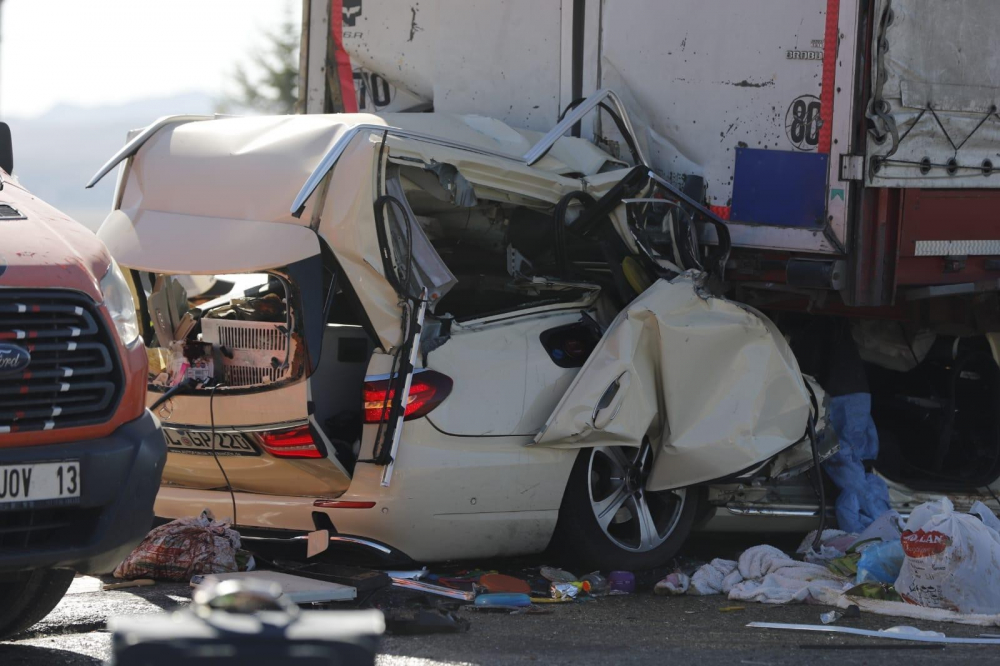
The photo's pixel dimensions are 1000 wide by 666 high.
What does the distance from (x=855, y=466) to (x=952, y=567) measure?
5.42 ft

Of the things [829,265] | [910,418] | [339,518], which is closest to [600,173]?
[829,265]

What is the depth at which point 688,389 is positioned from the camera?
621 cm

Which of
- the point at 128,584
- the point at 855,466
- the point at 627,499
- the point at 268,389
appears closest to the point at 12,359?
the point at 268,389

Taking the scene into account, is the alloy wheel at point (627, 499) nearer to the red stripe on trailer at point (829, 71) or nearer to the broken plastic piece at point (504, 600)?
the broken plastic piece at point (504, 600)

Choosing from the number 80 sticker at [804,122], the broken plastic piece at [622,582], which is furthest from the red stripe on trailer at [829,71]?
the broken plastic piece at [622,582]

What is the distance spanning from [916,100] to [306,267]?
3.50 metres

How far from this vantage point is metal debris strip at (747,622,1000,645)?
16.8 ft

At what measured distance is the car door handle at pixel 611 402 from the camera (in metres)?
5.85

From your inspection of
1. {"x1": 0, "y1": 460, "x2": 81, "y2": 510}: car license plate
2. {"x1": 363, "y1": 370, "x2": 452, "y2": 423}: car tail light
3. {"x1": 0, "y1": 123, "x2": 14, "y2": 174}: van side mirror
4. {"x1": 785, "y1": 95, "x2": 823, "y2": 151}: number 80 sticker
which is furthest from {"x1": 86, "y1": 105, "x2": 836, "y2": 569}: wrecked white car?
{"x1": 0, "y1": 460, "x2": 81, "y2": 510}: car license plate

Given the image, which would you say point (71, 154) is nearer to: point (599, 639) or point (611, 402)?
point (611, 402)

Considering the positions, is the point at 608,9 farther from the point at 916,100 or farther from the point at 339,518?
the point at 339,518

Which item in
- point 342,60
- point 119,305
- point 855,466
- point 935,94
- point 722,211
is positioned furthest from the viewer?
point 342,60

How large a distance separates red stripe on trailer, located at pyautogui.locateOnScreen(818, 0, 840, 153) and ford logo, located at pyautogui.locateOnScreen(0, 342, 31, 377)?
4.32 metres

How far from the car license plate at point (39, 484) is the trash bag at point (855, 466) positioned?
177 inches
